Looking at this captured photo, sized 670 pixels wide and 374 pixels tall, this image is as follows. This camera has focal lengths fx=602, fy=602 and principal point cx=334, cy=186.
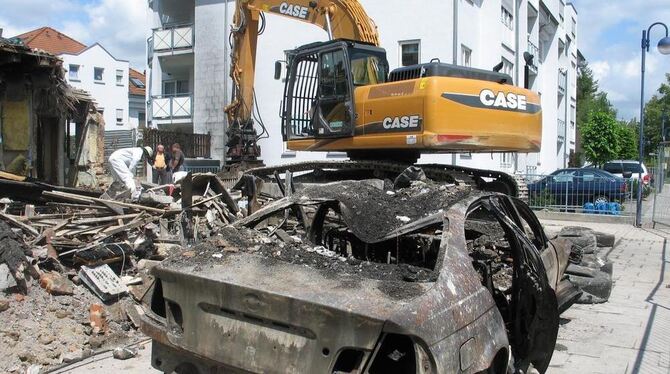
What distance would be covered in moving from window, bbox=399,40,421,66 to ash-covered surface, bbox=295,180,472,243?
54.3ft

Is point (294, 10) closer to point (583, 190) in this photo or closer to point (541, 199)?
point (541, 199)

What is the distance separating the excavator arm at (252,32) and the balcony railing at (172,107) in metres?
12.5

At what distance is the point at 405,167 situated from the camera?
25.7 ft

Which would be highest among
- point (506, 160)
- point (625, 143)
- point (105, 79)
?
point (105, 79)

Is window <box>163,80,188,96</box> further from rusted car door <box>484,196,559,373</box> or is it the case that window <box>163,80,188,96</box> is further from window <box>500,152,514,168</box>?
rusted car door <box>484,196,559,373</box>

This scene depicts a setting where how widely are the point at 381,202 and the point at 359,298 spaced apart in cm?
126

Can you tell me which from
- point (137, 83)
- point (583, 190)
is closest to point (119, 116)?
point (137, 83)

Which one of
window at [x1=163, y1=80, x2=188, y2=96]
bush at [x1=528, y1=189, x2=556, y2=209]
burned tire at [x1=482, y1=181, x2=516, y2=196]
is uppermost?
window at [x1=163, y1=80, x2=188, y2=96]

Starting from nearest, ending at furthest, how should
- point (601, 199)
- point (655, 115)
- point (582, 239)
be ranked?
point (582, 239) → point (601, 199) → point (655, 115)

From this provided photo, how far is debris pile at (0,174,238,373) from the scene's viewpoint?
5.51 meters

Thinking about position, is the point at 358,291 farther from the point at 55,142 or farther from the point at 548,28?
the point at 548,28

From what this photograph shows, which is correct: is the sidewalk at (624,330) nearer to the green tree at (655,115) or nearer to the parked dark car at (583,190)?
the parked dark car at (583,190)

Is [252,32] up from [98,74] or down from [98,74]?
down

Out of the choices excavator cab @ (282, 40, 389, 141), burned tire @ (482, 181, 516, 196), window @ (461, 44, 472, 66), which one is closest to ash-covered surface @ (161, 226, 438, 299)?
excavator cab @ (282, 40, 389, 141)
